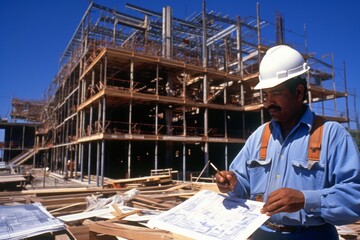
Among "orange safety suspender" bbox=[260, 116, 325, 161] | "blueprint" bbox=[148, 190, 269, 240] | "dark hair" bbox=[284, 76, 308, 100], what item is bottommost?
"blueprint" bbox=[148, 190, 269, 240]

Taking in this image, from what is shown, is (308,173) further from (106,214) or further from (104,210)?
(104,210)

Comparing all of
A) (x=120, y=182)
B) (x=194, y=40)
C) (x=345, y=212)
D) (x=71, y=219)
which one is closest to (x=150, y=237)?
(x=345, y=212)

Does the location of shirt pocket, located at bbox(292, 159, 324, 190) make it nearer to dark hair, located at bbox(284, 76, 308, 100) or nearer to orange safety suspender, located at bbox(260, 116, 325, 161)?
orange safety suspender, located at bbox(260, 116, 325, 161)

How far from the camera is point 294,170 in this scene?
200cm

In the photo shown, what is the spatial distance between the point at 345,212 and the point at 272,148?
0.68 metres

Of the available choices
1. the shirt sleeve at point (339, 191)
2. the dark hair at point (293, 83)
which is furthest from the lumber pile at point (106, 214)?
the dark hair at point (293, 83)

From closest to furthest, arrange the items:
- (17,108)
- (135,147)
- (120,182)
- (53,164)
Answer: (120,182), (135,147), (53,164), (17,108)

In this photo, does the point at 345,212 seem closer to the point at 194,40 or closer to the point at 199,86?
the point at 199,86

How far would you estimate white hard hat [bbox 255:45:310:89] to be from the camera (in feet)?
6.97

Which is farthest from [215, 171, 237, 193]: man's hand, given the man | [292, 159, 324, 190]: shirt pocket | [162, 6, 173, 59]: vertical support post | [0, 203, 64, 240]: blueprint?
[162, 6, 173, 59]: vertical support post

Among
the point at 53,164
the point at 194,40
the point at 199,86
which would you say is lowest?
the point at 53,164

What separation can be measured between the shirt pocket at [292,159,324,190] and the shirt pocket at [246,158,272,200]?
248 mm

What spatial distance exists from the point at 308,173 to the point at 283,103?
1.77 feet

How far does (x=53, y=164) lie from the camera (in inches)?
1442
